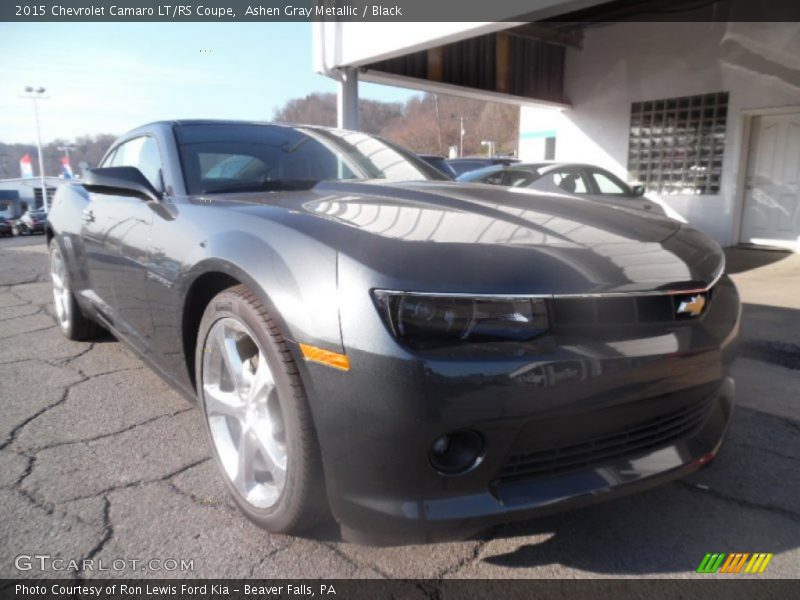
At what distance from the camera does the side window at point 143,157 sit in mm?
2695

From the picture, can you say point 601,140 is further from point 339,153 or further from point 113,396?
point 113,396

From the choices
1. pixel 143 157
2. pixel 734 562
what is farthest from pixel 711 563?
pixel 143 157

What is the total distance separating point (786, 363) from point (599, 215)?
7.78ft

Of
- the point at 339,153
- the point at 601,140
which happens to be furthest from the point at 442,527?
the point at 601,140

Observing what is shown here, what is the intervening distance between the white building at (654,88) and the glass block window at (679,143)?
0.06ft

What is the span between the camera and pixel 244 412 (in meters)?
1.86

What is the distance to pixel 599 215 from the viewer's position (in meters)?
2.02

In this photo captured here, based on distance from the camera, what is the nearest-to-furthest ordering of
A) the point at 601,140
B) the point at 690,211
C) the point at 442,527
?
1. the point at 442,527
2. the point at 690,211
3. the point at 601,140

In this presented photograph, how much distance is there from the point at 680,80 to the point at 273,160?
29.7 ft

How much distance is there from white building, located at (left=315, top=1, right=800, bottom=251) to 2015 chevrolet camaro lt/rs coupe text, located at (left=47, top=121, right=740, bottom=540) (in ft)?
18.2

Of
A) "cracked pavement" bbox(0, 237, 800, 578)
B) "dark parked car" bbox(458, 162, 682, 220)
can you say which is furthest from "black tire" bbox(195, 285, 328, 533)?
"dark parked car" bbox(458, 162, 682, 220)

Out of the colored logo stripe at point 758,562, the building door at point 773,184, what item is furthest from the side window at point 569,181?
the colored logo stripe at point 758,562

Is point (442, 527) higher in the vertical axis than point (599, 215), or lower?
lower

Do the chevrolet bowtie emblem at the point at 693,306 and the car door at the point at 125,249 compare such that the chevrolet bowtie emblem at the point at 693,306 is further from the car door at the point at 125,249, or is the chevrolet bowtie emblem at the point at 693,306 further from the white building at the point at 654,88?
the white building at the point at 654,88
